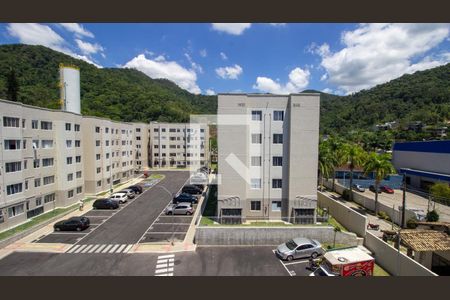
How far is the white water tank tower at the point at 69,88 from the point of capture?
43.3 m

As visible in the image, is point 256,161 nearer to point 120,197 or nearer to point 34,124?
point 120,197

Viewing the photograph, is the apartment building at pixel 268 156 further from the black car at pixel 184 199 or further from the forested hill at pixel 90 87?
the forested hill at pixel 90 87

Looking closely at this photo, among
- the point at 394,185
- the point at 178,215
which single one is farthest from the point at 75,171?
the point at 394,185

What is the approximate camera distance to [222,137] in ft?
89.1

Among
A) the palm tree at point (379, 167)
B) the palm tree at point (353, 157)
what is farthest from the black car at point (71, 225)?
the palm tree at point (353, 157)

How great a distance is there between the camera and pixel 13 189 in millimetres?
27078

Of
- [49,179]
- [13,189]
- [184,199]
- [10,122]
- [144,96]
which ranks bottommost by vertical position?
[184,199]

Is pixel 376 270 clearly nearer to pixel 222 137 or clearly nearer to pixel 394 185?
pixel 222 137

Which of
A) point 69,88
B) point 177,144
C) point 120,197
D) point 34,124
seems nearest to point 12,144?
point 34,124

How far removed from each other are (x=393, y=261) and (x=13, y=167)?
40.4 metres

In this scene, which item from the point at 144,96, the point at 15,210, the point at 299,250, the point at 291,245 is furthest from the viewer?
the point at 144,96

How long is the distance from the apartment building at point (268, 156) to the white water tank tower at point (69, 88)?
3400 cm

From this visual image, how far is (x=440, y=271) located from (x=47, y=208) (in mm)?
45477

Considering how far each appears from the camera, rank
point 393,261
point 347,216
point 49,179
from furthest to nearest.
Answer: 1. point 49,179
2. point 347,216
3. point 393,261
